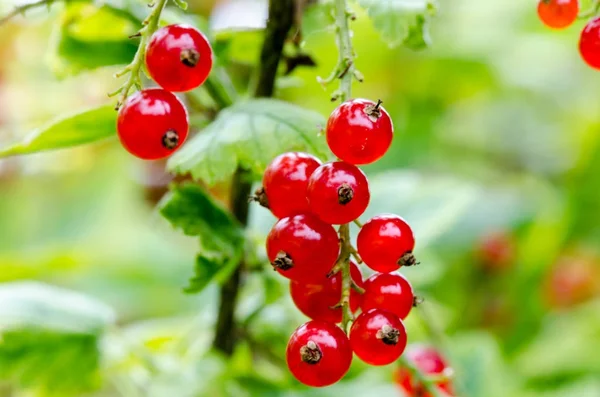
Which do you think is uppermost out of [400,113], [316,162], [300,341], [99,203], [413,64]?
[413,64]

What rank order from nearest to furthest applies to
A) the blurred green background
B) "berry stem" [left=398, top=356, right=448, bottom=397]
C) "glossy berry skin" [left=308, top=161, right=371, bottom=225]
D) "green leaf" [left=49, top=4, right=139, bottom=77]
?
1. "glossy berry skin" [left=308, top=161, right=371, bottom=225]
2. "berry stem" [left=398, top=356, right=448, bottom=397]
3. "green leaf" [left=49, top=4, right=139, bottom=77]
4. the blurred green background

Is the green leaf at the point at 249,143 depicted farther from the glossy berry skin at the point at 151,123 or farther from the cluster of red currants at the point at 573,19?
the cluster of red currants at the point at 573,19

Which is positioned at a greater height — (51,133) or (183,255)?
(183,255)

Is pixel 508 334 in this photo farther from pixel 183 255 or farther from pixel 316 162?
pixel 316 162

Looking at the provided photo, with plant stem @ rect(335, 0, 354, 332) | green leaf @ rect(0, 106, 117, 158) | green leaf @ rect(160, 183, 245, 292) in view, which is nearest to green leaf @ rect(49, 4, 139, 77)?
green leaf @ rect(0, 106, 117, 158)

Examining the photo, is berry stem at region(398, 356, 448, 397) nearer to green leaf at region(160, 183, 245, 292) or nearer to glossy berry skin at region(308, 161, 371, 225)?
green leaf at region(160, 183, 245, 292)

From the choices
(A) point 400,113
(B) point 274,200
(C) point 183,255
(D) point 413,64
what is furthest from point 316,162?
(D) point 413,64

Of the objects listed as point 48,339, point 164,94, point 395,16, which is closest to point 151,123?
point 164,94
